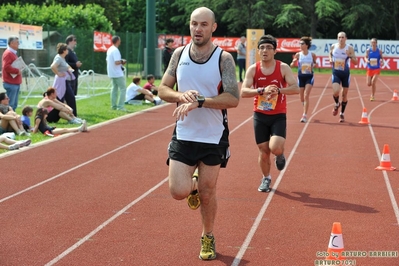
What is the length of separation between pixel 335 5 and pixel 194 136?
2085 inches

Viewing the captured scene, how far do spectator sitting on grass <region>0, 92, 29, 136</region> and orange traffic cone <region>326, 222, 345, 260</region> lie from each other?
31.4 ft

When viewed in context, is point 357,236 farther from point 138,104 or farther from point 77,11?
point 77,11

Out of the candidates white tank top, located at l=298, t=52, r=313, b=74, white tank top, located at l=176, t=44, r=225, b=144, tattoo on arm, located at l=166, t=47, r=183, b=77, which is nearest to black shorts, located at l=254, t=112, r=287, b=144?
white tank top, located at l=176, t=44, r=225, b=144

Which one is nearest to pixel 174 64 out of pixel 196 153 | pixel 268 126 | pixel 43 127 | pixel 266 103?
pixel 196 153

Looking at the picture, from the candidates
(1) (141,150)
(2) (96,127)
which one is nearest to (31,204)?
(1) (141,150)

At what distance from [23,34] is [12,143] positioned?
1012 centimetres

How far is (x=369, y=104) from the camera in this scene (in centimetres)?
2466

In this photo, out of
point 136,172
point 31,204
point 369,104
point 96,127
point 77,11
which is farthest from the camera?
point 77,11

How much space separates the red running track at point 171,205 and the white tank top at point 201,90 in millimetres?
1089

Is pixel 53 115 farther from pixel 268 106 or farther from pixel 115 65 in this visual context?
pixel 268 106

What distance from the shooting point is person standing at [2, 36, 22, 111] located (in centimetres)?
1680

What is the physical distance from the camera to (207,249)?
672 cm

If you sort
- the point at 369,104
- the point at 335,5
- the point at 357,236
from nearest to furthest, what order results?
the point at 357,236 < the point at 369,104 < the point at 335,5

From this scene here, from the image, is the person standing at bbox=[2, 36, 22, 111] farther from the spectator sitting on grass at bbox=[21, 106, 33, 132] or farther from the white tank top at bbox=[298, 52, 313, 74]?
the white tank top at bbox=[298, 52, 313, 74]
